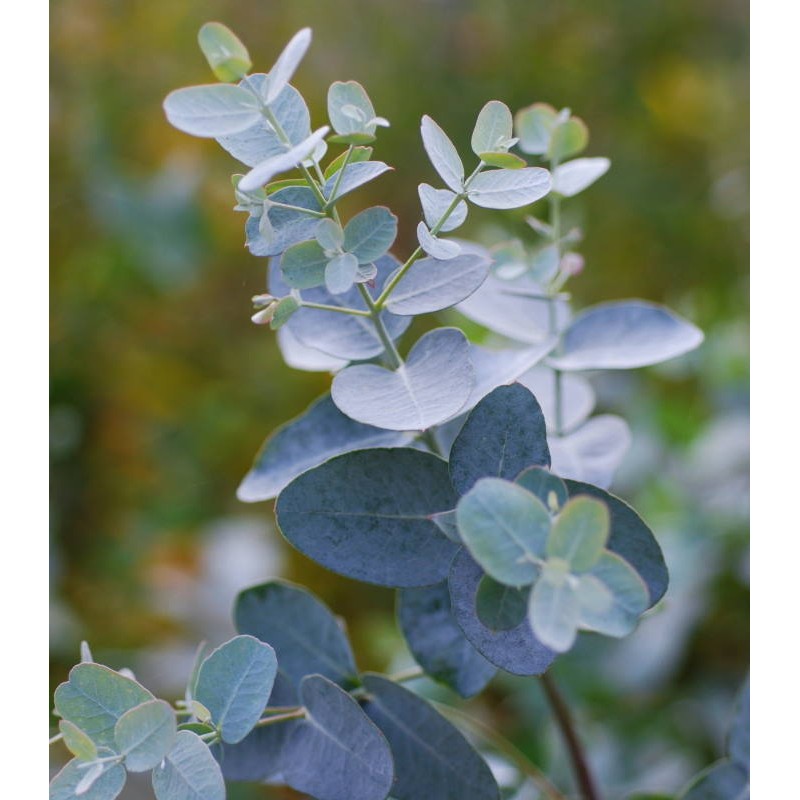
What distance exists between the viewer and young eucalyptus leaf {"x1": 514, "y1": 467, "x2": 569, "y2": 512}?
0.75ft

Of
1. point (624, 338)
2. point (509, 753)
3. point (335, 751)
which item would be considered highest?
point (624, 338)

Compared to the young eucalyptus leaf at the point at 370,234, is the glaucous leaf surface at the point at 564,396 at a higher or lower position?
lower

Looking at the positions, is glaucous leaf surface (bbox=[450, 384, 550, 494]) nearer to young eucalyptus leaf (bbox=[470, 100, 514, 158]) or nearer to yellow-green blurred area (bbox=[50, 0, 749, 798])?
young eucalyptus leaf (bbox=[470, 100, 514, 158])

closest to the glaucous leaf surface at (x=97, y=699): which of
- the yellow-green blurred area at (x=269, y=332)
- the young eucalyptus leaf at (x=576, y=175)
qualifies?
the young eucalyptus leaf at (x=576, y=175)

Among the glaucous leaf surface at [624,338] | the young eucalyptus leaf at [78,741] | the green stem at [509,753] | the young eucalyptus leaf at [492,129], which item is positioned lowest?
the green stem at [509,753]

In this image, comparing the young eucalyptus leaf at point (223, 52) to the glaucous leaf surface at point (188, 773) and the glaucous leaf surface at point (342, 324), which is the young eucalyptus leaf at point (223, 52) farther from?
the glaucous leaf surface at point (188, 773)

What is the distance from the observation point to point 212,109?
23cm

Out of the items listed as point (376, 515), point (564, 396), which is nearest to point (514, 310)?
point (564, 396)

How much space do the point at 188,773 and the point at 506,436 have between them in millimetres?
123

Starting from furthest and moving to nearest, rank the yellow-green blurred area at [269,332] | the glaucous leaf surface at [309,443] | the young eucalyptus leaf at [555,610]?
the yellow-green blurred area at [269,332]
the glaucous leaf surface at [309,443]
the young eucalyptus leaf at [555,610]

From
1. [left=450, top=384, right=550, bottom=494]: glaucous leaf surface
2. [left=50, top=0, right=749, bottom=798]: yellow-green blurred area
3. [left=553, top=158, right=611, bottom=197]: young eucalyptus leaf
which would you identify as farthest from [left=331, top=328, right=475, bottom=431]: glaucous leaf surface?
[left=50, top=0, right=749, bottom=798]: yellow-green blurred area

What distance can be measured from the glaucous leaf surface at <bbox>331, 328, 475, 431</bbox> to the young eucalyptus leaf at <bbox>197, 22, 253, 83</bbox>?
0.09m

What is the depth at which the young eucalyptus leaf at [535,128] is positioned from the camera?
1.17ft

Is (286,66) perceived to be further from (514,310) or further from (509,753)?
(509,753)
